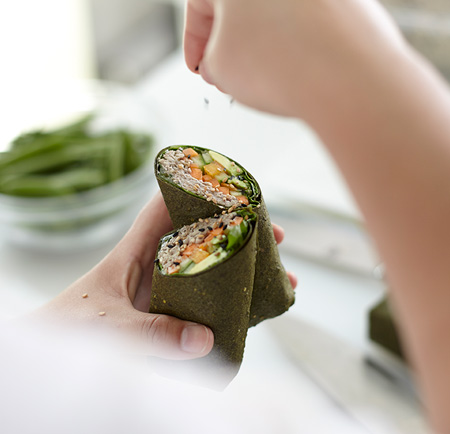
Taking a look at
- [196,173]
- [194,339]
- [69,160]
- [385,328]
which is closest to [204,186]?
A: [196,173]

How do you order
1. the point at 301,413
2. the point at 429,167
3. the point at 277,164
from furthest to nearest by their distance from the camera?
the point at 277,164, the point at 301,413, the point at 429,167

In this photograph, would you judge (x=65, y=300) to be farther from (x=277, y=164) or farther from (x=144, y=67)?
(x=144, y=67)

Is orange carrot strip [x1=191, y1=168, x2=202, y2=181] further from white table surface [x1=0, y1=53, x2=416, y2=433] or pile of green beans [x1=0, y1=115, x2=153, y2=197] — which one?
pile of green beans [x1=0, y1=115, x2=153, y2=197]

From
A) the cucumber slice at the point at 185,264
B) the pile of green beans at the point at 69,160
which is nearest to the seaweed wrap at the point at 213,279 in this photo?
the cucumber slice at the point at 185,264

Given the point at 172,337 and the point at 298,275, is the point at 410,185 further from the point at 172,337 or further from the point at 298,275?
the point at 298,275

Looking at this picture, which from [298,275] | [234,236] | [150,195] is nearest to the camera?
[234,236]

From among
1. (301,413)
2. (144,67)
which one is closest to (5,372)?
(301,413)

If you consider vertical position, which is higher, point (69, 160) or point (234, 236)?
point (234, 236)

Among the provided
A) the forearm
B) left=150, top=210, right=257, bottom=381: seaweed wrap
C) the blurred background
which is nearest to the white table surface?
the blurred background
